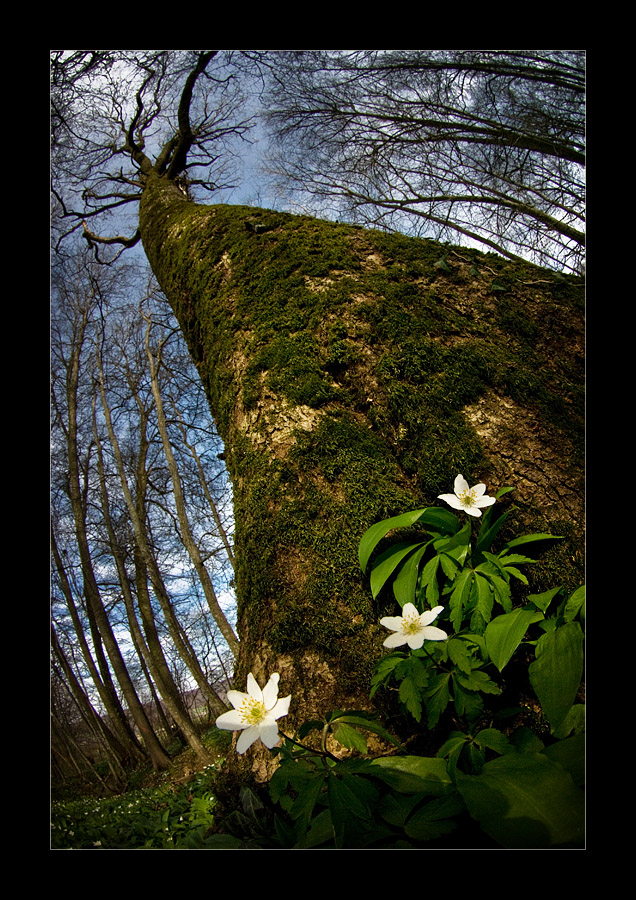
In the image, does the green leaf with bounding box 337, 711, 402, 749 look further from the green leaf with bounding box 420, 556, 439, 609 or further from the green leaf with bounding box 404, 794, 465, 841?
the green leaf with bounding box 420, 556, 439, 609

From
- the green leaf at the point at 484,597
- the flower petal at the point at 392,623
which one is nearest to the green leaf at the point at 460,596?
the green leaf at the point at 484,597

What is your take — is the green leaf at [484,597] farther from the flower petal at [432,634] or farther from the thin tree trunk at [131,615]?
the thin tree trunk at [131,615]

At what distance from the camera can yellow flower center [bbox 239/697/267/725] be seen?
878 mm

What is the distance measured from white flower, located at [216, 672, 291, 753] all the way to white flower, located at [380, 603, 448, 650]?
0.78 feet

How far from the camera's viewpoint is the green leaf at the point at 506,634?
861mm

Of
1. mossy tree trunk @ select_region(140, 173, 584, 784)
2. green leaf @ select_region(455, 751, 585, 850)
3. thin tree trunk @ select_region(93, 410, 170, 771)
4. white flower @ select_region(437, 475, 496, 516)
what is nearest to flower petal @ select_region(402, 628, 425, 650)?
mossy tree trunk @ select_region(140, 173, 584, 784)

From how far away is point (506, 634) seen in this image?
88cm

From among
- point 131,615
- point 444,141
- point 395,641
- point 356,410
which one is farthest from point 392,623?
point 131,615

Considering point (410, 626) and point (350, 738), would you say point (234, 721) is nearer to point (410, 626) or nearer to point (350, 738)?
point (350, 738)

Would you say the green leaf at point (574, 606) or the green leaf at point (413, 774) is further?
the green leaf at point (574, 606)

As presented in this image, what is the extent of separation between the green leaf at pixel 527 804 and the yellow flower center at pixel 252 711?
1.21 ft
